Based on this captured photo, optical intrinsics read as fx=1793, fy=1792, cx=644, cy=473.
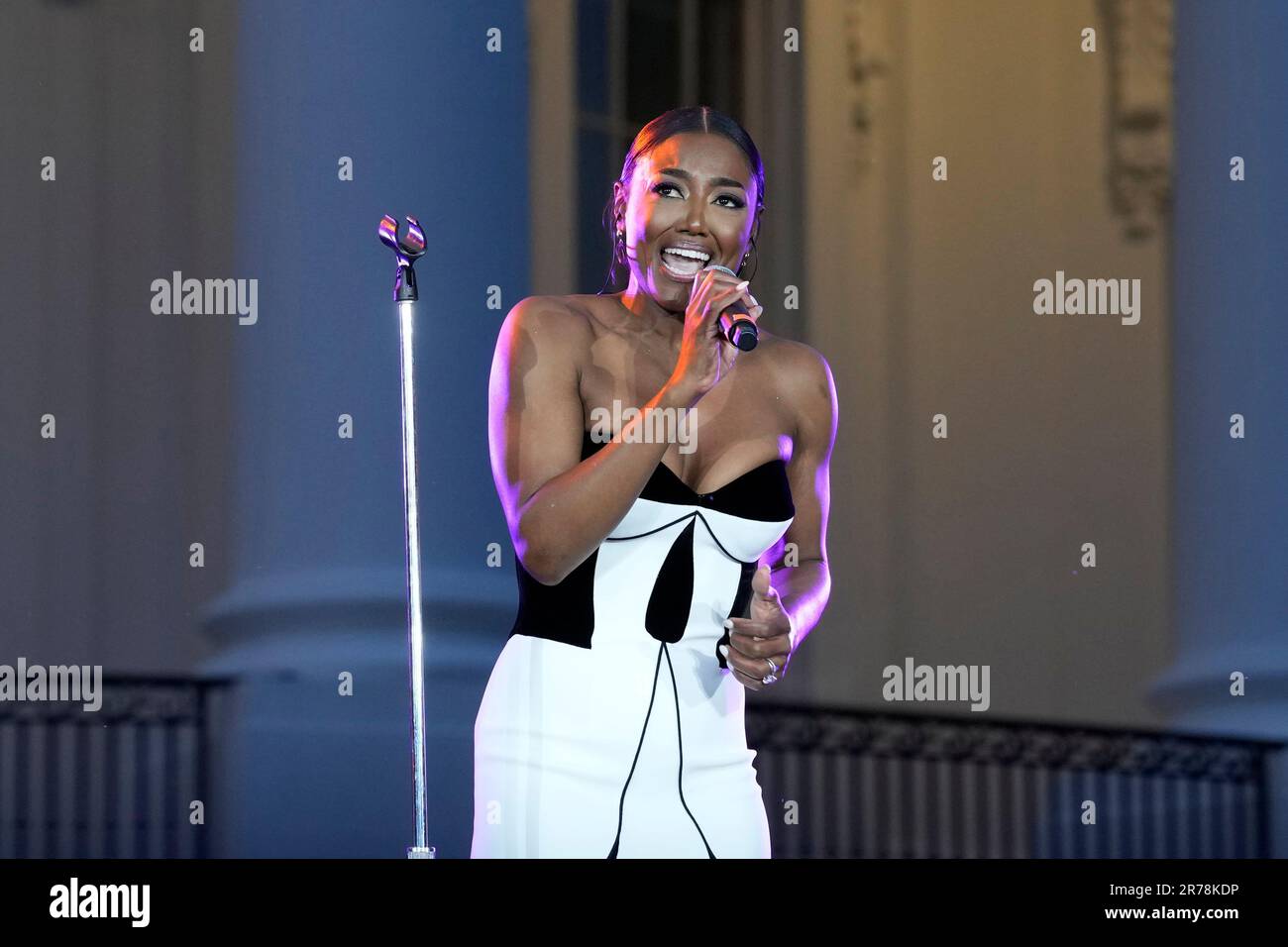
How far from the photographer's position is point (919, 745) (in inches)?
301

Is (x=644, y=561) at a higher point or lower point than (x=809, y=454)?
lower

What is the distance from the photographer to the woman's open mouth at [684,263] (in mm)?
2840

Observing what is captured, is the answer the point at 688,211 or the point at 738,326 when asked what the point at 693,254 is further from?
the point at 738,326

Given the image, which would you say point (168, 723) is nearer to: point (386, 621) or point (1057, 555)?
point (386, 621)

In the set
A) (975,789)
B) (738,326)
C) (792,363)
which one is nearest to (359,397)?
(792,363)

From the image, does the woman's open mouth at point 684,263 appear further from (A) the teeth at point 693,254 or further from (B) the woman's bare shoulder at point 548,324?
(B) the woman's bare shoulder at point 548,324

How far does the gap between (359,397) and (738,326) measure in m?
2.73

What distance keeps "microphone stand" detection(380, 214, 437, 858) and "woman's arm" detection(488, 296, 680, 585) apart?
11.2 inches

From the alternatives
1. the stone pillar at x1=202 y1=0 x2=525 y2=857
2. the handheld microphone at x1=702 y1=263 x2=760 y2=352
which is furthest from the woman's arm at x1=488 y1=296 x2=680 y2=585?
the stone pillar at x1=202 y1=0 x2=525 y2=857

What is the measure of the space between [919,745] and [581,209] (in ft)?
9.16

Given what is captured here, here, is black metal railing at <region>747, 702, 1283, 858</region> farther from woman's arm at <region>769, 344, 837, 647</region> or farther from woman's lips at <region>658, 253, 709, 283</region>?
woman's lips at <region>658, 253, 709, 283</region>

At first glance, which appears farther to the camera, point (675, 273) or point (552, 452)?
point (675, 273)

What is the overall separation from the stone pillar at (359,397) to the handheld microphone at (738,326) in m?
2.65

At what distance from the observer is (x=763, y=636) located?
8.61ft
